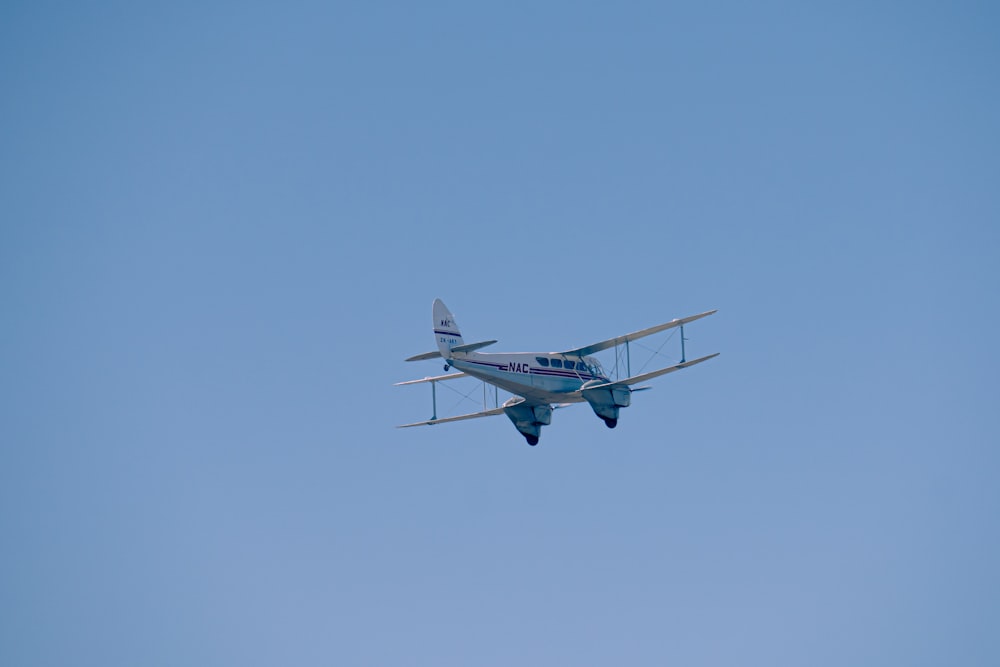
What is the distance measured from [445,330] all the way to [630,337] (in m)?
9.31

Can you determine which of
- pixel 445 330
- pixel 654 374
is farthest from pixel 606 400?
pixel 445 330

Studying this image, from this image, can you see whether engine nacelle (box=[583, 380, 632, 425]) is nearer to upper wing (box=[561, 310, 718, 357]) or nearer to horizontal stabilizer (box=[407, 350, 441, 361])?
upper wing (box=[561, 310, 718, 357])

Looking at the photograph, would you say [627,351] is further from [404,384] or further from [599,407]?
[404,384]

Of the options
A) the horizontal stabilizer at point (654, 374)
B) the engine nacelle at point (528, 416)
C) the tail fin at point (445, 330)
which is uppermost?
the tail fin at point (445, 330)

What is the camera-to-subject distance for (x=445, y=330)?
56.6m

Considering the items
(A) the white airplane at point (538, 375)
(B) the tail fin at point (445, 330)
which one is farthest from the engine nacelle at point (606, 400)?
(B) the tail fin at point (445, 330)

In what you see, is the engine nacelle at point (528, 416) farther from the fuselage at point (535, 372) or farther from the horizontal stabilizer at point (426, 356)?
the horizontal stabilizer at point (426, 356)

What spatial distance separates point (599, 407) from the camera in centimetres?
6100

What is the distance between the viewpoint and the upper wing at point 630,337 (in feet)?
192

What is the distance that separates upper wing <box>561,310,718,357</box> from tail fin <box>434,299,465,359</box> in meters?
6.87

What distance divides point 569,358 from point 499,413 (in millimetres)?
5204

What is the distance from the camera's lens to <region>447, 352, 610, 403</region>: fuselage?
188ft

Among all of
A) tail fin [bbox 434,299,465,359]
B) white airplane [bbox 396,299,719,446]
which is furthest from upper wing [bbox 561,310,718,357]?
tail fin [bbox 434,299,465,359]

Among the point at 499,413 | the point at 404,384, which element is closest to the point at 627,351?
the point at 499,413
